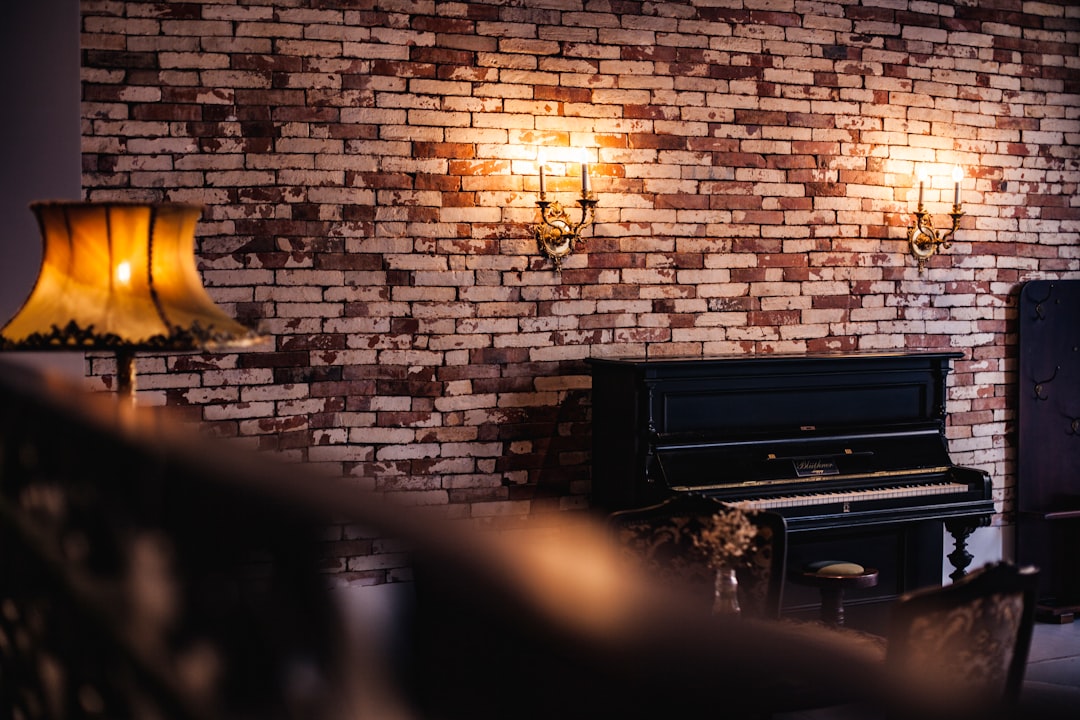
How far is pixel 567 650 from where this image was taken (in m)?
0.75

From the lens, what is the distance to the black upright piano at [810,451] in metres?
4.10

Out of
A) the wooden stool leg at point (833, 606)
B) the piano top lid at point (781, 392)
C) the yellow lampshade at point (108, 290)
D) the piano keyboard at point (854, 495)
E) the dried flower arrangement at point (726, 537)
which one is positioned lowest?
the wooden stool leg at point (833, 606)

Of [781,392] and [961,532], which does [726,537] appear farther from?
[961,532]

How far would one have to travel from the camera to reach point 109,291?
6.27 ft

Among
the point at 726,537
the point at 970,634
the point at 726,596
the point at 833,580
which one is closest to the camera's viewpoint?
the point at 970,634

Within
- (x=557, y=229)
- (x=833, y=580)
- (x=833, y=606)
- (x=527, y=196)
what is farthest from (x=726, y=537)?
(x=527, y=196)

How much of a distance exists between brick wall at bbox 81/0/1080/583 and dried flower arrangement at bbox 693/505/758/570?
1.40m

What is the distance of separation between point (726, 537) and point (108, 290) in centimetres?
200

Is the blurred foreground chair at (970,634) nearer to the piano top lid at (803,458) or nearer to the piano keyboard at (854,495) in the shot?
the piano keyboard at (854,495)

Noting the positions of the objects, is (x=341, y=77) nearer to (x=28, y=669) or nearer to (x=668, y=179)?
(x=668, y=179)

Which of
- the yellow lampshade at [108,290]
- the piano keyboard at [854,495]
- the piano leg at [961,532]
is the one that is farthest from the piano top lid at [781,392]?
the yellow lampshade at [108,290]

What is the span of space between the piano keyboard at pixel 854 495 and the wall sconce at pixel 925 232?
1.29m

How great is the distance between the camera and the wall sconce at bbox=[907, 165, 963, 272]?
16.6ft

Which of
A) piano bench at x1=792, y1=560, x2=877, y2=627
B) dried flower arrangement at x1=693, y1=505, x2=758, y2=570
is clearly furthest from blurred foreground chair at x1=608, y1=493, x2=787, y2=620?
piano bench at x1=792, y1=560, x2=877, y2=627
